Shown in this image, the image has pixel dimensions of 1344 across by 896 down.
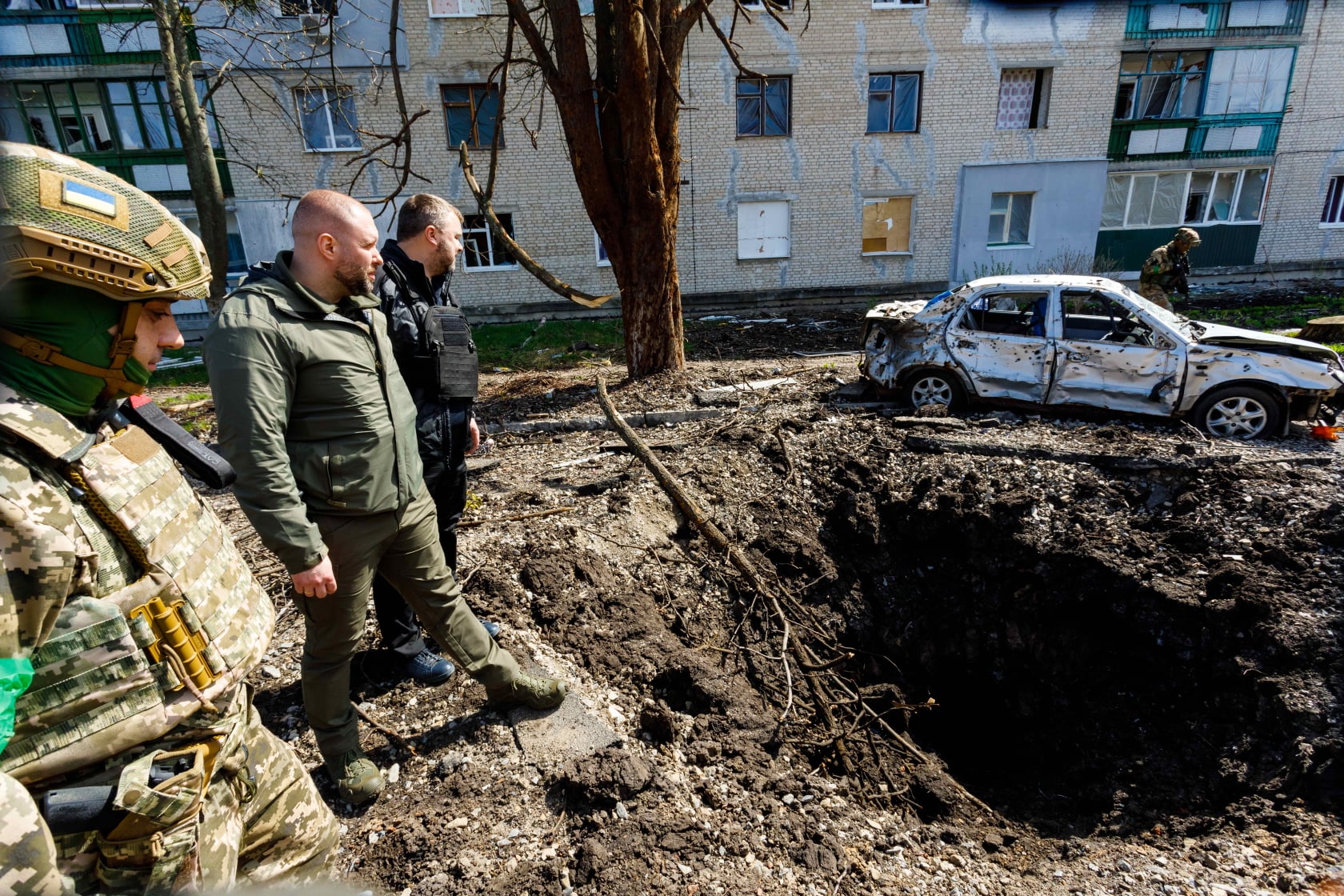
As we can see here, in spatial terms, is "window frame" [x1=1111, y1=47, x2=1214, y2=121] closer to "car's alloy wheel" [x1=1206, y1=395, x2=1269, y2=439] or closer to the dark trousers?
"car's alloy wheel" [x1=1206, y1=395, x2=1269, y2=439]

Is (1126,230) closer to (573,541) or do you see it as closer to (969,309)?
(969,309)

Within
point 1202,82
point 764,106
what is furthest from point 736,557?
point 1202,82

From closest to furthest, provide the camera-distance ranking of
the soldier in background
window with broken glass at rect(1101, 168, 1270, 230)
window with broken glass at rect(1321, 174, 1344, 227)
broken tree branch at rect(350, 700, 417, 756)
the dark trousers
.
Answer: broken tree branch at rect(350, 700, 417, 756) → the dark trousers → the soldier in background → window with broken glass at rect(1101, 168, 1270, 230) → window with broken glass at rect(1321, 174, 1344, 227)

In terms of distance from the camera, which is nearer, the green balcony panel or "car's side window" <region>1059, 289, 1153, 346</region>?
A: "car's side window" <region>1059, 289, 1153, 346</region>

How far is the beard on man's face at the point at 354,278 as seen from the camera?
2289 millimetres

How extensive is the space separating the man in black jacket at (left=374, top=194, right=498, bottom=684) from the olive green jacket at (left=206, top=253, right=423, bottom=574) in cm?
47

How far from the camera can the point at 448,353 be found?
10.2ft

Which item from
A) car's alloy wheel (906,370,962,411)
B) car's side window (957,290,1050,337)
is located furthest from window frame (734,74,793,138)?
car's alloy wheel (906,370,962,411)

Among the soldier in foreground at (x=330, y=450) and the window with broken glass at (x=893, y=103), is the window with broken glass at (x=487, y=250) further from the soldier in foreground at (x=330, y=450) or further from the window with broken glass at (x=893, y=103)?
the soldier in foreground at (x=330, y=450)

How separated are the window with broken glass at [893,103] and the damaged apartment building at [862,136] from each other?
6 cm

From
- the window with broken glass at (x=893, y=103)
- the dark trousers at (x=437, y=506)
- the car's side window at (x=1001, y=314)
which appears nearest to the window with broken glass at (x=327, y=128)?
the window with broken glass at (x=893, y=103)

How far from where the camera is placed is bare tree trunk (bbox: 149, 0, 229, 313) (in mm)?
10047

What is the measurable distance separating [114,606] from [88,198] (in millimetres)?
817

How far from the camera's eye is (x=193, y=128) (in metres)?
10.6
